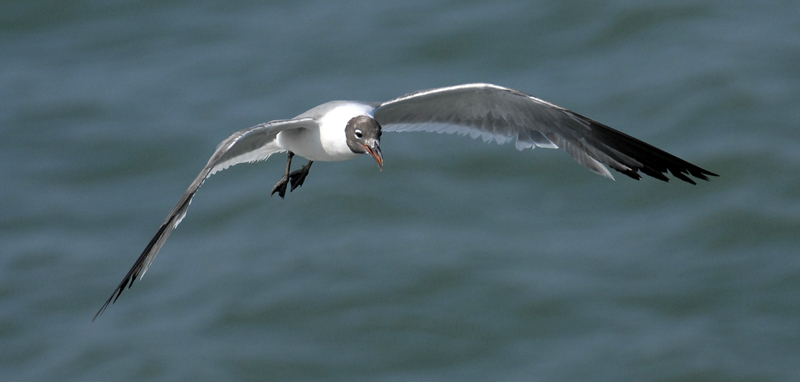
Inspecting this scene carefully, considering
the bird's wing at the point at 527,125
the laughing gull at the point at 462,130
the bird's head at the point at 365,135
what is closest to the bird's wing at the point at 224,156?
the laughing gull at the point at 462,130

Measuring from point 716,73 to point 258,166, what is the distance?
26.0 feet

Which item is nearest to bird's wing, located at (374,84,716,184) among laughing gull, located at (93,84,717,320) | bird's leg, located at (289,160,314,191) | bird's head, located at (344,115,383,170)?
laughing gull, located at (93,84,717,320)

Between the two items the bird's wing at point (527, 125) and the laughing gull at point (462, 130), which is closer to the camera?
the laughing gull at point (462, 130)

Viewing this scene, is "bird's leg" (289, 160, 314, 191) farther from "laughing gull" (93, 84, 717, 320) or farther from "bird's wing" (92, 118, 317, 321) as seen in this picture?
"bird's wing" (92, 118, 317, 321)

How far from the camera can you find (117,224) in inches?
673

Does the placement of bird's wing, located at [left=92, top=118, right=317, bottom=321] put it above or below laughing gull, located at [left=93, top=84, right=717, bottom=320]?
below

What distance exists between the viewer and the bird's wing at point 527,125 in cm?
869

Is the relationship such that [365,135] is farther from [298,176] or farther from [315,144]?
[298,176]

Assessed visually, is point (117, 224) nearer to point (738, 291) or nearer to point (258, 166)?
point (258, 166)

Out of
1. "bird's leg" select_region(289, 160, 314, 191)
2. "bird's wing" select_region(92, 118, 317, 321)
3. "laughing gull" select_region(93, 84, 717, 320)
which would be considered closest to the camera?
"bird's wing" select_region(92, 118, 317, 321)

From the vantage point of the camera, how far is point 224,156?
859cm

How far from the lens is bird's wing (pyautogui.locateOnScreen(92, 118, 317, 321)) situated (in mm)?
7398

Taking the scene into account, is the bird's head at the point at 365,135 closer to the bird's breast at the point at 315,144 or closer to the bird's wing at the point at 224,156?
the bird's breast at the point at 315,144

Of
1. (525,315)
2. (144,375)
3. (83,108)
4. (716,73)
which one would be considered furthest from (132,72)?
(716,73)
